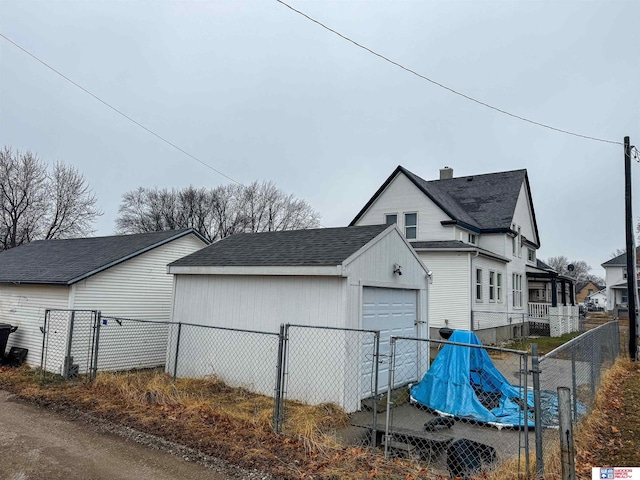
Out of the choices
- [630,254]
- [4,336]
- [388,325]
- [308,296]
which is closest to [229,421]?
[308,296]

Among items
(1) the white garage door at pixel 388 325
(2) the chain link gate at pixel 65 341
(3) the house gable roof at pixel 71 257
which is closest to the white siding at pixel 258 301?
(1) the white garage door at pixel 388 325

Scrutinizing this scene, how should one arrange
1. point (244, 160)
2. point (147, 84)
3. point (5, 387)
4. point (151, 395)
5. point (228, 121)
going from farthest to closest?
point (244, 160), point (228, 121), point (147, 84), point (5, 387), point (151, 395)

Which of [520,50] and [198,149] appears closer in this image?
[520,50]

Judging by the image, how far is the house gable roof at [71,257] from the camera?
10.8 meters

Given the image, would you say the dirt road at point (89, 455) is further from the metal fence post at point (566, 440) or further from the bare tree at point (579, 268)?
the bare tree at point (579, 268)

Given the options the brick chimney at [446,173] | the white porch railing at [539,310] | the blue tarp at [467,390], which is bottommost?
the blue tarp at [467,390]

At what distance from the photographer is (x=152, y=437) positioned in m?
5.58

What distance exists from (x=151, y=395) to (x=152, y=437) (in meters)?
1.68

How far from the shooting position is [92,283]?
10.7 m

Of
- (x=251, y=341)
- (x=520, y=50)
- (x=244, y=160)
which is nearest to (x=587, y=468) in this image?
(x=251, y=341)

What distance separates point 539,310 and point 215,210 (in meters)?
38.6

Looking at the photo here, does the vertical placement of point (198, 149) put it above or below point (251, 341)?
above

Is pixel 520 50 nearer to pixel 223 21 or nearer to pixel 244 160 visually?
pixel 223 21

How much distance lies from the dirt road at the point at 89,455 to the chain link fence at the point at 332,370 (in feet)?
7.58
